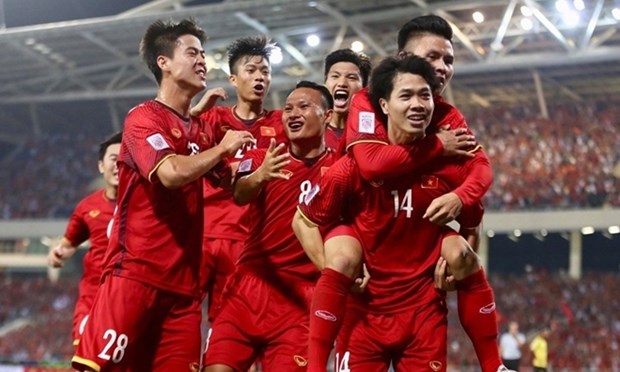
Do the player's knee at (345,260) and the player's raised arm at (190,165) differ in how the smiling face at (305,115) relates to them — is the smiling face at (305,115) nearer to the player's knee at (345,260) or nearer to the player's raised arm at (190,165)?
the player's raised arm at (190,165)

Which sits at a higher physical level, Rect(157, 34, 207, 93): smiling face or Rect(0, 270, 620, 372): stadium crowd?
Rect(157, 34, 207, 93): smiling face

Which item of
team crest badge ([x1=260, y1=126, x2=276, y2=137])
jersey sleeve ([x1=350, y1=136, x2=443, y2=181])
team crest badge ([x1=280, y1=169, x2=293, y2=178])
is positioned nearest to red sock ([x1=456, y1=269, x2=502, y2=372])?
jersey sleeve ([x1=350, y1=136, x2=443, y2=181])

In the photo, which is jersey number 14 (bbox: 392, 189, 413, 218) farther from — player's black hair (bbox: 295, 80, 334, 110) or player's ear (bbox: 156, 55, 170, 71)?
player's ear (bbox: 156, 55, 170, 71)

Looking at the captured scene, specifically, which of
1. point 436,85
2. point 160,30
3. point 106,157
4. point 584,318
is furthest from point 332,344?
point 584,318

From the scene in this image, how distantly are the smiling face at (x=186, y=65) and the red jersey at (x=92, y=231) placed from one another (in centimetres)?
296

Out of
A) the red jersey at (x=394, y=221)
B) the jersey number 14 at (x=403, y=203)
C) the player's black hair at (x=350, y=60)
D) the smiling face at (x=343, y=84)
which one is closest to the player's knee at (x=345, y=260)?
the red jersey at (x=394, y=221)

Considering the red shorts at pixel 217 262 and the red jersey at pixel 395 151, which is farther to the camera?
the red shorts at pixel 217 262

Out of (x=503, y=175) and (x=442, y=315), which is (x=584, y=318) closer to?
(x=503, y=175)

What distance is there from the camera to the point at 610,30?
2548 cm

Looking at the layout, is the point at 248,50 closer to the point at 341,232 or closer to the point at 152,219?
the point at 152,219

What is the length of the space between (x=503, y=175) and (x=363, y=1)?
6.29 m

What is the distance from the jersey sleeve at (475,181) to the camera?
4969mm

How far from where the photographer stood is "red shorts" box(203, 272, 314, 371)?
18.9 feet

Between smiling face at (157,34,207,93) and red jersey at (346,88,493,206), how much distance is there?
3.12 feet
